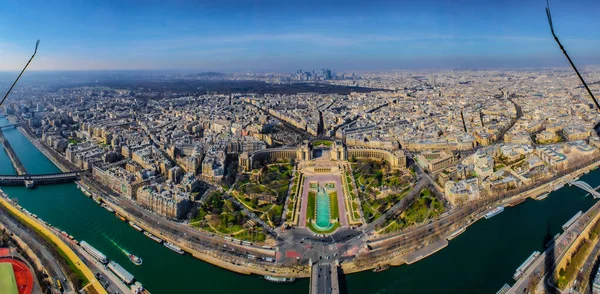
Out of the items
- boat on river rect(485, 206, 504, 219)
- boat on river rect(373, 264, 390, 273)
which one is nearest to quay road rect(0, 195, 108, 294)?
boat on river rect(373, 264, 390, 273)

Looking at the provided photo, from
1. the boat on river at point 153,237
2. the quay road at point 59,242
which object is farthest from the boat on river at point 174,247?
the quay road at point 59,242

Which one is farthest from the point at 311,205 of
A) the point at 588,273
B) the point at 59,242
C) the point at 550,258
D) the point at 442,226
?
the point at 588,273

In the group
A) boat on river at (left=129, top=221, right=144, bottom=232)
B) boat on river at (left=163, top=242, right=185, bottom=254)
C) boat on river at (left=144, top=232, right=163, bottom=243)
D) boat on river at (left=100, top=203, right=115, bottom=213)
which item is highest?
boat on river at (left=100, top=203, right=115, bottom=213)

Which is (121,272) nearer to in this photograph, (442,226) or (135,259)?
(135,259)

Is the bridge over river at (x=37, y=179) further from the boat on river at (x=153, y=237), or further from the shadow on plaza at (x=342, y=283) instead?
the shadow on plaza at (x=342, y=283)

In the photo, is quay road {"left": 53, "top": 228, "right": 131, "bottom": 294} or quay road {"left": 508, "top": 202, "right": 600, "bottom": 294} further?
quay road {"left": 53, "top": 228, "right": 131, "bottom": 294}

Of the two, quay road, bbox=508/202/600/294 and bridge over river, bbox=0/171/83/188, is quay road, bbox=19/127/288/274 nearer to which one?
bridge over river, bbox=0/171/83/188

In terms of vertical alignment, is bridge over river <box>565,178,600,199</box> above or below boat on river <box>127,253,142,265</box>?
above
